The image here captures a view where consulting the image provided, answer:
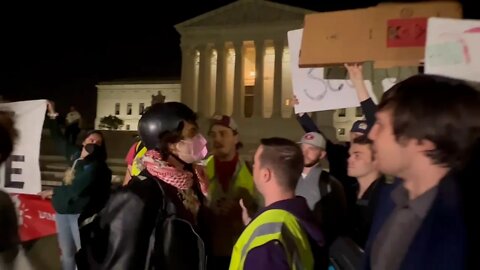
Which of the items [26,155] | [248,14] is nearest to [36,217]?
[26,155]

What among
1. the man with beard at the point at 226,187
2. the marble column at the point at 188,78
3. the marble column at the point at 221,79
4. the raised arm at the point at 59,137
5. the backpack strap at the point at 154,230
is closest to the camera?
the backpack strap at the point at 154,230

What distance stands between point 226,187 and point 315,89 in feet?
4.21

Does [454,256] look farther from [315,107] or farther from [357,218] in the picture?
[315,107]

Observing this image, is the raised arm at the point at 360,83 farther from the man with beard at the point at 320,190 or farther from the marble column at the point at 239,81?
the marble column at the point at 239,81

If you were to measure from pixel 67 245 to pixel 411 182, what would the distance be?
5505 millimetres

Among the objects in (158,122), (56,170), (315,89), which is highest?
(315,89)

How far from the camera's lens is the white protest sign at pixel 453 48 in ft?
11.4

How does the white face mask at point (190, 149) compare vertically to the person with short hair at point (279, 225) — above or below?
above

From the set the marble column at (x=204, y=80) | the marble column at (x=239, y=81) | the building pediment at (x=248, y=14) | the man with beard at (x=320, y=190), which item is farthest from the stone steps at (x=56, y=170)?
the marble column at (x=204, y=80)

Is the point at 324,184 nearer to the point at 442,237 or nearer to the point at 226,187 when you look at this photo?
the point at 226,187

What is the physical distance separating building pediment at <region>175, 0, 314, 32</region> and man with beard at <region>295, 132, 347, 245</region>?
42080mm

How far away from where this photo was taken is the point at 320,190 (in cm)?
472

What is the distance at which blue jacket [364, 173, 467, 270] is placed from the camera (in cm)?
182

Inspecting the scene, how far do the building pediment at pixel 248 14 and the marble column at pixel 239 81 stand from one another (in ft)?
7.25
